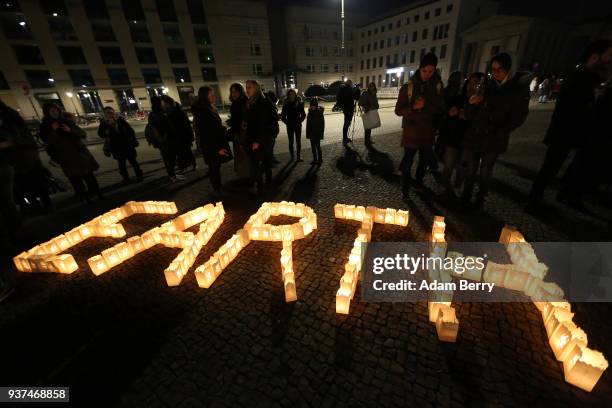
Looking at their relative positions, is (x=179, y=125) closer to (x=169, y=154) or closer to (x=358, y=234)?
(x=169, y=154)

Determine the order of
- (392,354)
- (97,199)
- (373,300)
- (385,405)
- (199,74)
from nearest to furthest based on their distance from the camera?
(385,405) < (392,354) < (373,300) < (97,199) < (199,74)

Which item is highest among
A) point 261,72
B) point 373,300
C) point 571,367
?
point 261,72

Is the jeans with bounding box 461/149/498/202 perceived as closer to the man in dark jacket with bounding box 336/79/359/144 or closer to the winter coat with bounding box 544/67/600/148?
the winter coat with bounding box 544/67/600/148

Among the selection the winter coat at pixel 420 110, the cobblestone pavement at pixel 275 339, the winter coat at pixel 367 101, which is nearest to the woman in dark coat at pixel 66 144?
the cobblestone pavement at pixel 275 339

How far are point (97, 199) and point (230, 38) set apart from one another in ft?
146

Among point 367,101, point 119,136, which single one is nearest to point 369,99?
point 367,101

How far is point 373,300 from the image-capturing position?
311 cm

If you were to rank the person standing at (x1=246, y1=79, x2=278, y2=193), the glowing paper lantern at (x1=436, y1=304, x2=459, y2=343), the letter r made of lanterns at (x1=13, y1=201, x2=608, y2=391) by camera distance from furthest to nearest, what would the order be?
the person standing at (x1=246, y1=79, x2=278, y2=193) < the glowing paper lantern at (x1=436, y1=304, x2=459, y2=343) < the letter r made of lanterns at (x1=13, y1=201, x2=608, y2=391)

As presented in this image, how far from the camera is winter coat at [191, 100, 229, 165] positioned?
5.64 metres

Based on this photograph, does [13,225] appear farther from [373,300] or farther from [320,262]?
[373,300]

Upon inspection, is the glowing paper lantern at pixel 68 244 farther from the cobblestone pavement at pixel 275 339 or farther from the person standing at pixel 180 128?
the person standing at pixel 180 128

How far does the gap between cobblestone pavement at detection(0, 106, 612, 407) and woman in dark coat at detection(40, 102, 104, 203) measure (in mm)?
2152

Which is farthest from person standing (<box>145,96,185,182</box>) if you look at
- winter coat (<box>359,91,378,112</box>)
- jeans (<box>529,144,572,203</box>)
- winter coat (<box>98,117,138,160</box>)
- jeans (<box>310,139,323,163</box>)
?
jeans (<box>529,144,572,203</box>)

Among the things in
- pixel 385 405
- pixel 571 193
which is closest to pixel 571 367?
pixel 385 405
